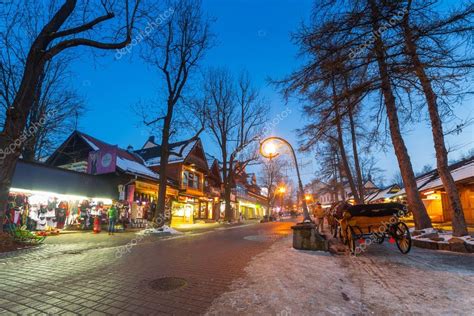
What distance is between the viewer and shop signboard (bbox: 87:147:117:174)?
17.5m

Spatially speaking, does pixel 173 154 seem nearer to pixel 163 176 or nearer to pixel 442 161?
pixel 163 176

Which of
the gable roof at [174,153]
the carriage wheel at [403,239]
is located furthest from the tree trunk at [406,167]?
the gable roof at [174,153]

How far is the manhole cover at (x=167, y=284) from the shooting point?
160 inches

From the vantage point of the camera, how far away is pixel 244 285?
13.7 ft

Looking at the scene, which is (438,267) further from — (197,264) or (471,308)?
(197,264)

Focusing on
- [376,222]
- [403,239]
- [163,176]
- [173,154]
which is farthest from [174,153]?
[403,239]

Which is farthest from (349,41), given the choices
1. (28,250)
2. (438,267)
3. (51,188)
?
(51,188)

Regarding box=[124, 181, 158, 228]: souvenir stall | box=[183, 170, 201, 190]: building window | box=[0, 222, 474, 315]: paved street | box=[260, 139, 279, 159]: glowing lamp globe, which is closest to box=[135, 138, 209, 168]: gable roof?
box=[183, 170, 201, 190]: building window

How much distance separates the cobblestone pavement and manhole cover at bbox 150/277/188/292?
0.09m

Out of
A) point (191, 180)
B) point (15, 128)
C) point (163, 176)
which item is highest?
point (191, 180)

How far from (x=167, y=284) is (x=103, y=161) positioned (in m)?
16.3

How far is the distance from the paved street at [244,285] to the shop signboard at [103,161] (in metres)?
11.6

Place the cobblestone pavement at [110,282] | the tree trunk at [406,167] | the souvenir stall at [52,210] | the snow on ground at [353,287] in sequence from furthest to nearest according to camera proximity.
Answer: the souvenir stall at [52,210] < the tree trunk at [406,167] < the cobblestone pavement at [110,282] < the snow on ground at [353,287]
